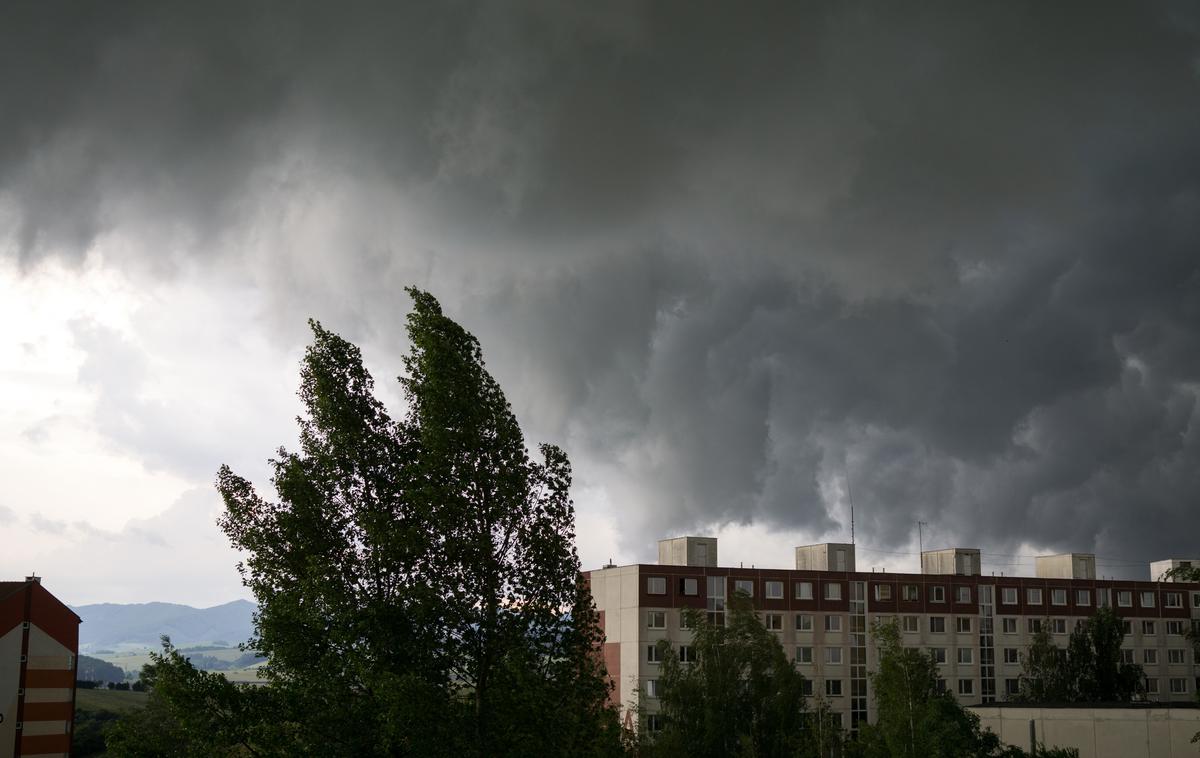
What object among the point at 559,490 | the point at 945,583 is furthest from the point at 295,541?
the point at 945,583

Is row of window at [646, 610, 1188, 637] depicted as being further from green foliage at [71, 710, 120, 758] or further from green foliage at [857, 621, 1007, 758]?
green foliage at [71, 710, 120, 758]

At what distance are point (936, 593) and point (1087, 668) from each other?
733 inches

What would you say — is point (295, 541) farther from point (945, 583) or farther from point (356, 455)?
point (945, 583)

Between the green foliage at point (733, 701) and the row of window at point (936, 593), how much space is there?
88.8ft

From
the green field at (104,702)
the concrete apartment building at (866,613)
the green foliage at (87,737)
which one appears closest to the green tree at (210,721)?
the concrete apartment building at (866,613)

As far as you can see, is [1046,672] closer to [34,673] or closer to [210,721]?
[34,673]

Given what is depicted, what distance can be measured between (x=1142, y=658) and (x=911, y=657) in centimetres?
9299

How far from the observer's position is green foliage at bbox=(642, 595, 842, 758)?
7800 cm

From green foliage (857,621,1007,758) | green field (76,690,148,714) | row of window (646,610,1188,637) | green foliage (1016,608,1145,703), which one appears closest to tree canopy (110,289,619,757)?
green foliage (857,621,1007,758)

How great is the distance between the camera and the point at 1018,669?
14038 centimetres

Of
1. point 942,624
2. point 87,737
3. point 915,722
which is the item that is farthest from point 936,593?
point 87,737

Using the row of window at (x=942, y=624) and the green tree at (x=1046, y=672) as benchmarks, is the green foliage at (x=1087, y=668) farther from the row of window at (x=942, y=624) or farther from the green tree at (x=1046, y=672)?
the row of window at (x=942, y=624)

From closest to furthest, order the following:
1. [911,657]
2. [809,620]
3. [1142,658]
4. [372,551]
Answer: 1. [372,551]
2. [911,657]
3. [809,620]
4. [1142,658]

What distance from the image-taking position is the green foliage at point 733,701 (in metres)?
78.0
